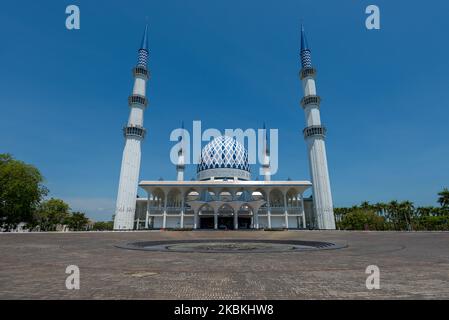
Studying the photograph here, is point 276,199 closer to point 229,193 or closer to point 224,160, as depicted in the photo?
point 229,193

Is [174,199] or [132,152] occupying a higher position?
[132,152]

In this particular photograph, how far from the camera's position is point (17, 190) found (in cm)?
4050

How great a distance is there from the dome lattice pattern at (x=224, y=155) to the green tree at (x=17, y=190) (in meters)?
36.8

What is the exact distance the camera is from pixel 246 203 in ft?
181

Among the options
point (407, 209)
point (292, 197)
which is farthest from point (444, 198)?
point (292, 197)

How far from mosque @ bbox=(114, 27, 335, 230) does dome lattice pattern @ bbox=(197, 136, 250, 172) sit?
4.84 m

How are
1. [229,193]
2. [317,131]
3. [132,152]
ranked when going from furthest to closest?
1. [229,193]
2. [317,131]
3. [132,152]

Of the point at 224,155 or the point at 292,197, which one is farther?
the point at 224,155

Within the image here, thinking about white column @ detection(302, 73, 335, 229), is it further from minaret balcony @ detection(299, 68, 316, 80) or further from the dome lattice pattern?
the dome lattice pattern

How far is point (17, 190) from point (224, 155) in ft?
141
